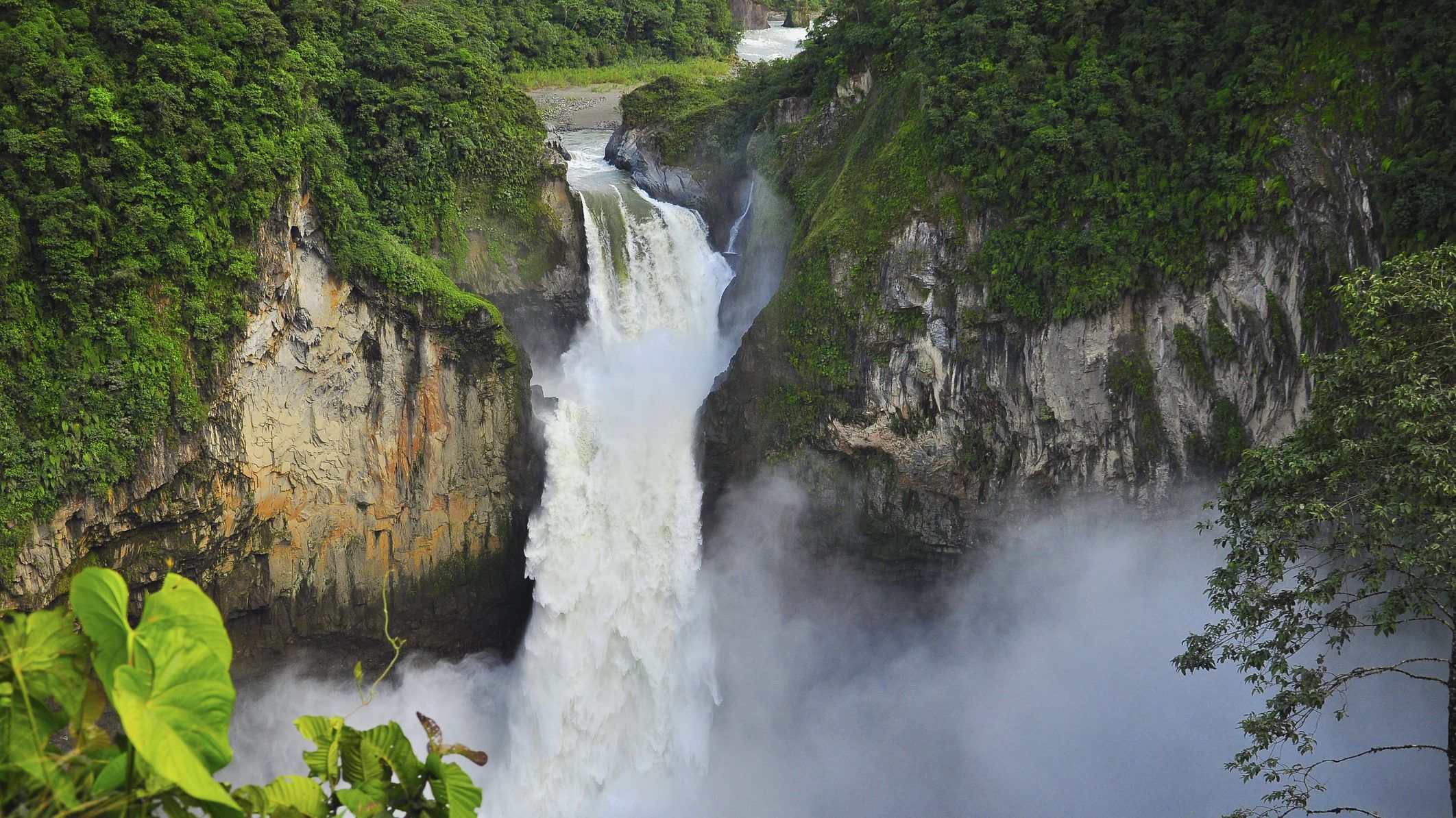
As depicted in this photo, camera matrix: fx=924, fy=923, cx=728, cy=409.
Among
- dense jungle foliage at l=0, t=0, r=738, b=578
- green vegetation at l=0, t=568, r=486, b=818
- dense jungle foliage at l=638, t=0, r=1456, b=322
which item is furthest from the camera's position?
dense jungle foliage at l=0, t=0, r=738, b=578

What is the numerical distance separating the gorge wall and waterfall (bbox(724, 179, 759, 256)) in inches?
72.8

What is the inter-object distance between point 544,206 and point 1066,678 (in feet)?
47.5

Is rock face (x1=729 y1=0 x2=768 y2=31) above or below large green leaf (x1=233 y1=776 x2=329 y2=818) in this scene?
above

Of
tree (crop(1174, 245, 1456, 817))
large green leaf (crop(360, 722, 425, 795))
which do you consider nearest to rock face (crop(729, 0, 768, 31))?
tree (crop(1174, 245, 1456, 817))

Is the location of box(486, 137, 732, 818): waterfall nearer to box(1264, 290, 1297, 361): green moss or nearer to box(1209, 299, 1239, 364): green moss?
box(1209, 299, 1239, 364): green moss

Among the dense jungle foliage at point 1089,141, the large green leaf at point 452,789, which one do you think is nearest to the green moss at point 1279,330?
the dense jungle foliage at point 1089,141

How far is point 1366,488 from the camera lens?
898 centimetres

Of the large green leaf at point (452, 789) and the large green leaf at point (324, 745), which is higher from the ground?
the large green leaf at point (324, 745)

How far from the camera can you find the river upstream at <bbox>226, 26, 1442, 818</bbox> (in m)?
16.7

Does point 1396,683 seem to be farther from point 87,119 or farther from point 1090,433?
point 87,119

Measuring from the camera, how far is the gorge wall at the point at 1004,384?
14078 millimetres

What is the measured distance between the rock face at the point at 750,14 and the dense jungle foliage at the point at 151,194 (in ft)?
89.4

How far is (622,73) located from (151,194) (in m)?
22.3

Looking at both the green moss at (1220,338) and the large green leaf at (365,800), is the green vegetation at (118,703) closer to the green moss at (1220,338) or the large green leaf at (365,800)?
the large green leaf at (365,800)
